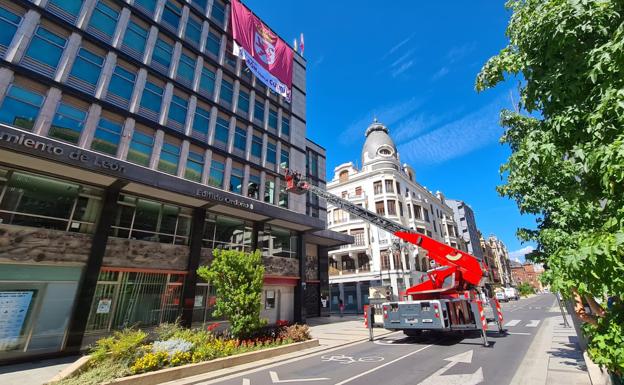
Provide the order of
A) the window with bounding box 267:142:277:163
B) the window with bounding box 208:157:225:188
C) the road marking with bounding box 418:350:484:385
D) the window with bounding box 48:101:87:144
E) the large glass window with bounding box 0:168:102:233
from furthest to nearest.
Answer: the window with bounding box 267:142:277:163, the window with bounding box 208:157:225:188, the window with bounding box 48:101:87:144, the large glass window with bounding box 0:168:102:233, the road marking with bounding box 418:350:484:385

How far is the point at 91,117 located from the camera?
14648 mm

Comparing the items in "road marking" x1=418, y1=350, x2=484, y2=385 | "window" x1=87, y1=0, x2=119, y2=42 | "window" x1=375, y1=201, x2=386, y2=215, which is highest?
"window" x1=87, y1=0, x2=119, y2=42

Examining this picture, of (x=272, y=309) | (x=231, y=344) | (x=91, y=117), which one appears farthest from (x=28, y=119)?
(x=272, y=309)

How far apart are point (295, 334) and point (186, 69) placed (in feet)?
59.3

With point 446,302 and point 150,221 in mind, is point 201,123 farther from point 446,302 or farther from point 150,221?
point 446,302

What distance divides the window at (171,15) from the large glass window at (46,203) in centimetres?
1228

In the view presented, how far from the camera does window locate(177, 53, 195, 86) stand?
19.6 metres

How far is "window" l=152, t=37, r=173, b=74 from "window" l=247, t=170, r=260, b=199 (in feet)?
28.8

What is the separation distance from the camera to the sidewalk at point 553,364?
7.18 m

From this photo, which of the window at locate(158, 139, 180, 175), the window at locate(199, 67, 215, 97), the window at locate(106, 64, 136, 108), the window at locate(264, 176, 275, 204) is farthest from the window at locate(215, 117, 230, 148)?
the window at locate(106, 64, 136, 108)

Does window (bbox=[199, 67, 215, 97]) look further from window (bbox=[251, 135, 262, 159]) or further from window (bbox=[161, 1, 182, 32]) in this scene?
window (bbox=[251, 135, 262, 159])

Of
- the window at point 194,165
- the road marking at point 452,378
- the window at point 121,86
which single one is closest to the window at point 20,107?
the window at point 121,86

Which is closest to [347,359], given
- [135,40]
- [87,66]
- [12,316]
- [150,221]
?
[150,221]

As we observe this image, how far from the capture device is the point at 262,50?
24234 mm
